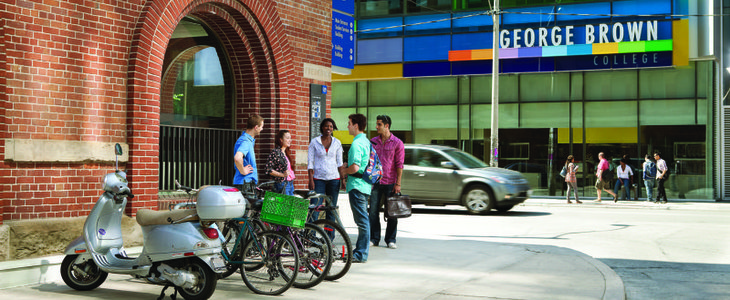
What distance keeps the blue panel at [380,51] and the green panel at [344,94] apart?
1105 millimetres

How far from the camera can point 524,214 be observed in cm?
1828

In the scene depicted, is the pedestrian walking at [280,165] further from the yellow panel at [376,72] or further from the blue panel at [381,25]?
the blue panel at [381,25]

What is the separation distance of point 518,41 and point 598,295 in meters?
19.0

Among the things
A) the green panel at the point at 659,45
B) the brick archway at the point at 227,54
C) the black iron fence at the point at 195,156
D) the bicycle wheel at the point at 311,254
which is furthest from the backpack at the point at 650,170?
the bicycle wheel at the point at 311,254

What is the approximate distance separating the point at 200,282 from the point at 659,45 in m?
20.5

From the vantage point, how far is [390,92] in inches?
1085

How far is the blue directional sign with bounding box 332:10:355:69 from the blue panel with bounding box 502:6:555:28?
12550mm

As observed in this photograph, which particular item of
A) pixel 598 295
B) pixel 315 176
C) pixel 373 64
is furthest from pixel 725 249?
pixel 373 64

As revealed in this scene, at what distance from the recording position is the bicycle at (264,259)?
697cm

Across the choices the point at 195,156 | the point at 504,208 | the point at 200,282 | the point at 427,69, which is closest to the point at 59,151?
the point at 195,156

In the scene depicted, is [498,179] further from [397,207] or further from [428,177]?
[397,207]

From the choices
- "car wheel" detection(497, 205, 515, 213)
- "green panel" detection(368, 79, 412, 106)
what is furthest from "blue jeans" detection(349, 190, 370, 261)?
"green panel" detection(368, 79, 412, 106)

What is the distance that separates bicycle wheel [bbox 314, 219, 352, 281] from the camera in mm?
7676

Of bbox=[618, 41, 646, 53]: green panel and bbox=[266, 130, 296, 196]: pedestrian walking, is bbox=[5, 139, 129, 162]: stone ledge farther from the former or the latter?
bbox=[618, 41, 646, 53]: green panel
